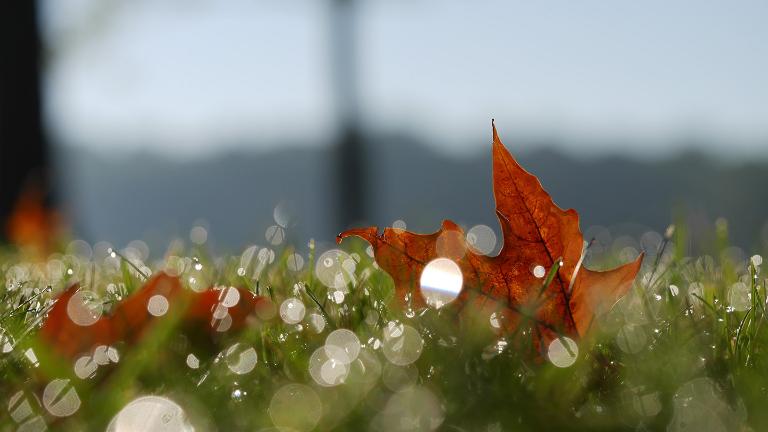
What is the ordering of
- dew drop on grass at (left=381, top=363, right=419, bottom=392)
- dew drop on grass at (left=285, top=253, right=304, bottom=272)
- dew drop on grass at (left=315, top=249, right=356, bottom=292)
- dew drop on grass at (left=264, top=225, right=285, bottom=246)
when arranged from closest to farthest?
dew drop on grass at (left=381, top=363, right=419, bottom=392) → dew drop on grass at (left=315, top=249, right=356, bottom=292) → dew drop on grass at (left=285, top=253, right=304, bottom=272) → dew drop on grass at (left=264, top=225, right=285, bottom=246)

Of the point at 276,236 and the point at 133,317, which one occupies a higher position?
the point at 133,317

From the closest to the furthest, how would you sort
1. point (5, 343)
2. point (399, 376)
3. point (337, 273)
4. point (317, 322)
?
point (399, 376) → point (5, 343) → point (317, 322) → point (337, 273)

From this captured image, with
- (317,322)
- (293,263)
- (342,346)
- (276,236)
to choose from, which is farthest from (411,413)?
(276,236)

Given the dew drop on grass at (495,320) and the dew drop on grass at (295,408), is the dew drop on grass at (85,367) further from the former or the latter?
the dew drop on grass at (495,320)

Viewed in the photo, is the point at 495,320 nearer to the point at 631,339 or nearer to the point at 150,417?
the point at 631,339

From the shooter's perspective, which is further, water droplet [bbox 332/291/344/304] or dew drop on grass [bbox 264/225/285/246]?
dew drop on grass [bbox 264/225/285/246]

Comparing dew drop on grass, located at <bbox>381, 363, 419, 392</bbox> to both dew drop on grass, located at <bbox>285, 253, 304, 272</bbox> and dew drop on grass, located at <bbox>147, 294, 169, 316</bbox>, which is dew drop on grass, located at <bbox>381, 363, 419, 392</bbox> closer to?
dew drop on grass, located at <bbox>147, 294, 169, 316</bbox>

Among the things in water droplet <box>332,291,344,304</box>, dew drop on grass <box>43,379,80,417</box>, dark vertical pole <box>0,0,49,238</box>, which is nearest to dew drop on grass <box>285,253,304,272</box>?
water droplet <box>332,291,344,304</box>
